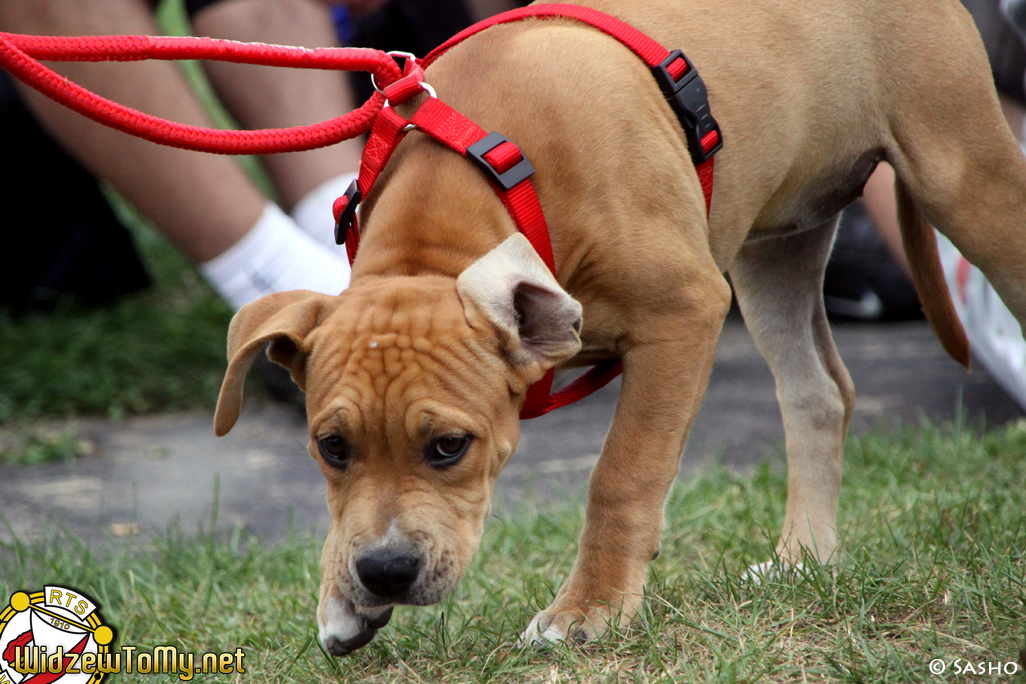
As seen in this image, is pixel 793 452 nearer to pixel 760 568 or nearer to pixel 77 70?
pixel 760 568

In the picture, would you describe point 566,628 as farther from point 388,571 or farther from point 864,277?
point 864,277

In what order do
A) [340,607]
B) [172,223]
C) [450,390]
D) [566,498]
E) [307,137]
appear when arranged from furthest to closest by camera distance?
1. [172,223]
2. [566,498]
3. [307,137]
4. [340,607]
5. [450,390]

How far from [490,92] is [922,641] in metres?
1.52

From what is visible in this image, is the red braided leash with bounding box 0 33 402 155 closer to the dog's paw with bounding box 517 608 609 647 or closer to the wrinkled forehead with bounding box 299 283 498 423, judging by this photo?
the wrinkled forehead with bounding box 299 283 498 423

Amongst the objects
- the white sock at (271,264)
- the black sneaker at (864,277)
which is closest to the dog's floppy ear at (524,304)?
the white sock at (271,264)

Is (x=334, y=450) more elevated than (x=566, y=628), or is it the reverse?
(x=334, y=450)

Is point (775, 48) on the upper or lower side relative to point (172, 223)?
upper

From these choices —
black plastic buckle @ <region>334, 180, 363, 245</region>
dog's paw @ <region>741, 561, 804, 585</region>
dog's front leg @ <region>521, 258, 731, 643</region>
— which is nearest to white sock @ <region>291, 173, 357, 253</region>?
black plastic buckle @ <region>334, 180, 363, 245</region>

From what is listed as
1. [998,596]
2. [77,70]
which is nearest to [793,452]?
[998,596]

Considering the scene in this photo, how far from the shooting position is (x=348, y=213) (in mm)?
2502

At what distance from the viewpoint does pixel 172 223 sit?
15.1 feet

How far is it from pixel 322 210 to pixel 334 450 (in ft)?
9.30

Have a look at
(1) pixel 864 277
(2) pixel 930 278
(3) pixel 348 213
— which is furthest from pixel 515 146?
(1) pixel 864 277

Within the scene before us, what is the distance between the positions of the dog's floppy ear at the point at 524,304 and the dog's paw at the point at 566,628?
56 centimetres
